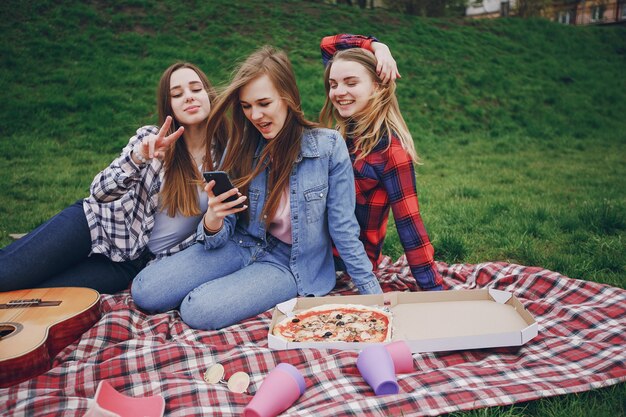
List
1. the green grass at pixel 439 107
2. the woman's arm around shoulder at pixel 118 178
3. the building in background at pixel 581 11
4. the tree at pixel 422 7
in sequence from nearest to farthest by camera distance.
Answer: the woman's arm around shoulder at pixel 118 178 → the green grass at pixel 439 107 → the tree at pixel 422 7 → the building in background at pixel 581 11

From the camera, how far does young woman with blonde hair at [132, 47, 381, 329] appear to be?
3.03m

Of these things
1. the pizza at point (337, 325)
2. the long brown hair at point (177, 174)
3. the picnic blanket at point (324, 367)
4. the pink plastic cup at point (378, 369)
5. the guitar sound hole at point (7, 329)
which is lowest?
the picnic blanket at point (324, 367)

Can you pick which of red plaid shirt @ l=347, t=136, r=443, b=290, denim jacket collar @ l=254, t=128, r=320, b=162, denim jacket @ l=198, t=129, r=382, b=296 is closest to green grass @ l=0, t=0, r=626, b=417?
red plaid shirt @ l=347, t=136, r=443, b=290

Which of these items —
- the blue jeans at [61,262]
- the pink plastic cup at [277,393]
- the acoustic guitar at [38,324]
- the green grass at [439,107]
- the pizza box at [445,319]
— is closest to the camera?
the pink plastic cup at [277,393]

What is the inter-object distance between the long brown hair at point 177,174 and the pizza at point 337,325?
108cm

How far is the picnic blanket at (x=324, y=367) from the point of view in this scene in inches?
86.0

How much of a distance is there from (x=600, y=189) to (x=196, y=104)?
18.8 feet

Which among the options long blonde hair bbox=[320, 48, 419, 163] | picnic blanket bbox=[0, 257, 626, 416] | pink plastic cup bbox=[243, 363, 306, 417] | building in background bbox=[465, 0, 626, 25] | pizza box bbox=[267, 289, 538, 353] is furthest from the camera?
building in background bbox=[465, 0, 626, 25]

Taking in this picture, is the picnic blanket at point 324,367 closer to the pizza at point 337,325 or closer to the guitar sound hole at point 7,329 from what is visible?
the pizza at point 337,325

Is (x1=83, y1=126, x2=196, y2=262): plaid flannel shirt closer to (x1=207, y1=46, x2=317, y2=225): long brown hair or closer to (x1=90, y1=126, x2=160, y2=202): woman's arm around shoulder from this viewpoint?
(x1=90, y1=126, x2=160, y2=202): woman's arm around shoulder

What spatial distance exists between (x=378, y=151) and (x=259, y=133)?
0.78 meters

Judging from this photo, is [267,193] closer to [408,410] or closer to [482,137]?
[408,410]

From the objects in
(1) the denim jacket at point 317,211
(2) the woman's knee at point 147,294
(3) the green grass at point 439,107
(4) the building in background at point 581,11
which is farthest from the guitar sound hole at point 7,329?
(4) the building in background at point 581,11

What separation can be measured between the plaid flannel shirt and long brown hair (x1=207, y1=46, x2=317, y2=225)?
538mm
